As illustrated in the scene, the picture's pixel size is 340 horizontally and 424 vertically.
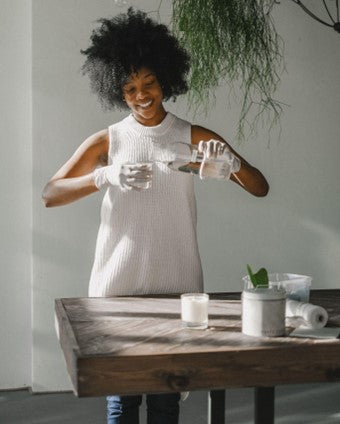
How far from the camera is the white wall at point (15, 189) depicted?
325 centimetres

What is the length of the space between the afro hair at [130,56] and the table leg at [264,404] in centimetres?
108

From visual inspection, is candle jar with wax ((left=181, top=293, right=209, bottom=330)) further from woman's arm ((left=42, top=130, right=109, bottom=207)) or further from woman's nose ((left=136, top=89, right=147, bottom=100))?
woman's nose ((left=136, top=89, right=147, bottom=100))

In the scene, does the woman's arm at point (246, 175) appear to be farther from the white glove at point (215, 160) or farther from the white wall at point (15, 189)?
the white wall at point (15, 189)

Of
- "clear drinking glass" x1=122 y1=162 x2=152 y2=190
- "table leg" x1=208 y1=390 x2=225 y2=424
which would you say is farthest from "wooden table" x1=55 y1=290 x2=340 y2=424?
"clear drinking glass" x1=122 y1=162 x2=152 y2=190

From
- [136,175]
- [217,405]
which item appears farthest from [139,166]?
[217,405]

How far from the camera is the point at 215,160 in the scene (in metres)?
1.88

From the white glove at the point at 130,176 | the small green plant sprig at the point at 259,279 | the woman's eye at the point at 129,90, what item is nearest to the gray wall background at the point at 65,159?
the woman's eye at the point at 129,90

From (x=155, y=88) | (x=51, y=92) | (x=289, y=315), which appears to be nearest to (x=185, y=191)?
(x=155, y=88)

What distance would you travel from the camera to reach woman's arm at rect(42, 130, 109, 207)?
2.08 metres

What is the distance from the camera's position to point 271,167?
11.7 ft

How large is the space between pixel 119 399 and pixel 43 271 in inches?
58.6

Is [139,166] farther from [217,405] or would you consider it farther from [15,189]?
[15,189]

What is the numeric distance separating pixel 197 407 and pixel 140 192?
1.34 metres

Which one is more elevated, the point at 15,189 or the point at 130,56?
the point at 130,56
